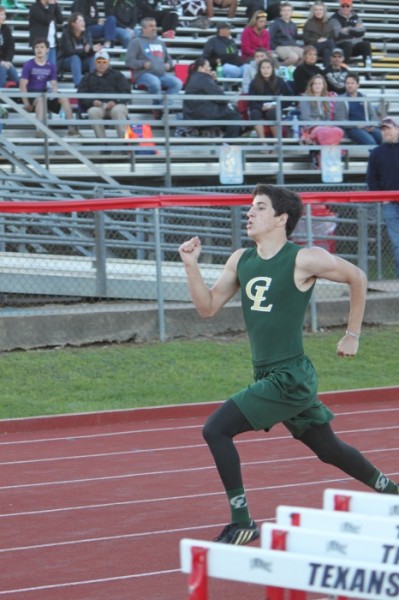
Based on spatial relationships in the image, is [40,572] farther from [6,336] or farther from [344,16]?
[344,16]

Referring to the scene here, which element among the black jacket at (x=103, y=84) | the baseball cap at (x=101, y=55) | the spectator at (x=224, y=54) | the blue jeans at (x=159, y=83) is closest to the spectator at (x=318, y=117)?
the spectator at (x=224, y=54)

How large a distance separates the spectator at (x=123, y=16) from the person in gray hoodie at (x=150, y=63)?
1.33 meters

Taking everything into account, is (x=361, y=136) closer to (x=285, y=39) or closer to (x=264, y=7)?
(x=285, y=39)

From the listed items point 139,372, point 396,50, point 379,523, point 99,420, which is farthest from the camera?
point 396,50

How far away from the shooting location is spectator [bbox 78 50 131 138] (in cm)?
1861

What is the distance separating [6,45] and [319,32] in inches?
247

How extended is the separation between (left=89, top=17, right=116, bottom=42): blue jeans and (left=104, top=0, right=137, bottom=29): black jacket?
0.86 ft

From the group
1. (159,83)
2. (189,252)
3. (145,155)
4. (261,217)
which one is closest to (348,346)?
(261,217)

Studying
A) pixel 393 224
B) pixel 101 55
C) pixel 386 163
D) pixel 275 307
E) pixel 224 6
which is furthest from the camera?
pixel 224 6

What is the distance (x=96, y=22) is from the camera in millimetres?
21344

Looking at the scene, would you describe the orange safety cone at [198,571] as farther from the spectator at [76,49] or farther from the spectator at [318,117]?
the spectator at [76,49]

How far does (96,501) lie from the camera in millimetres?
8180

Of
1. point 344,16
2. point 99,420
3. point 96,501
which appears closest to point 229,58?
point 344,16

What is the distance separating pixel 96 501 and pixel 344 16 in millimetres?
17492
